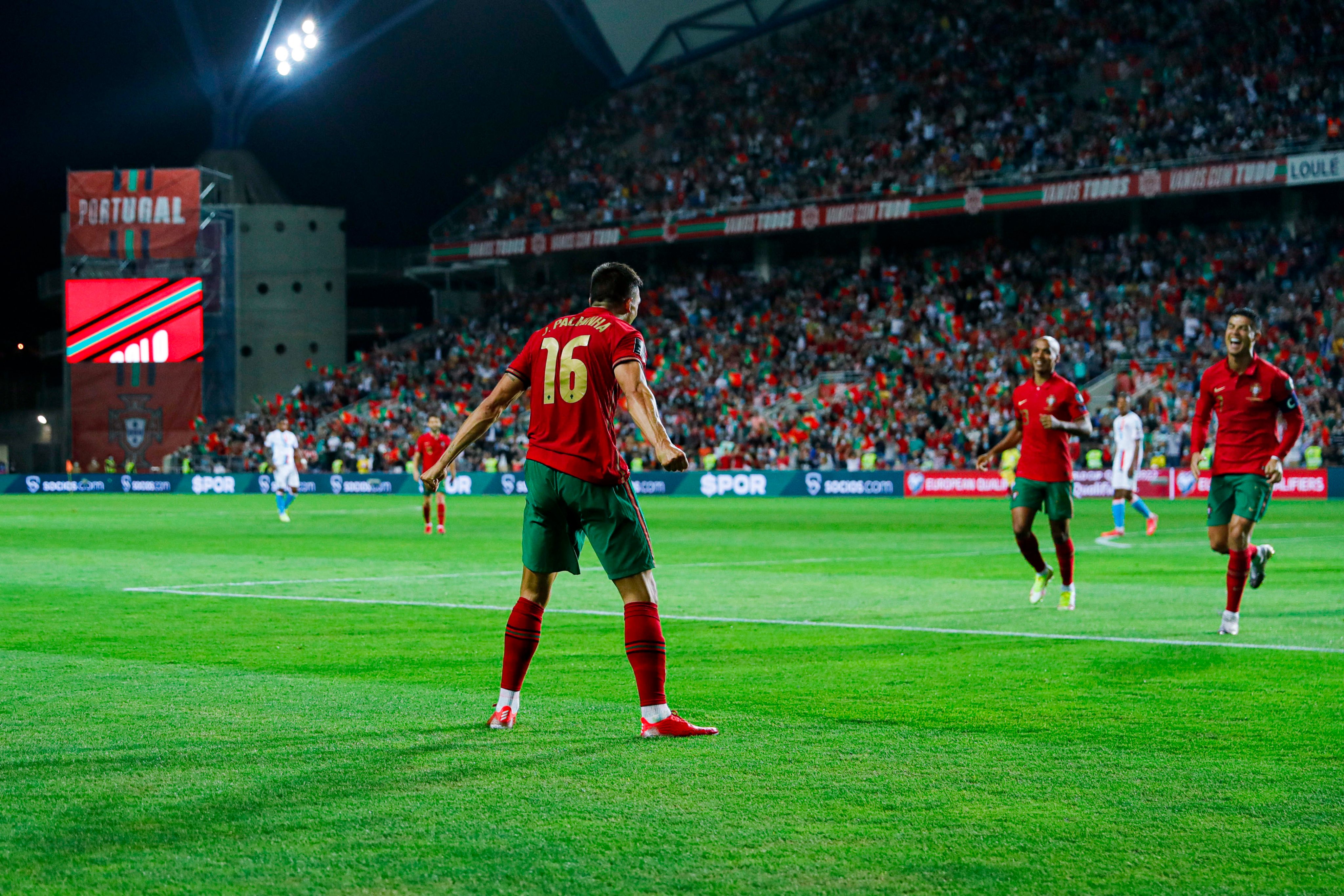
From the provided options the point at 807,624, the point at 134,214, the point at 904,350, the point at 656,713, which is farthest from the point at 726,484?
the point at 656,713

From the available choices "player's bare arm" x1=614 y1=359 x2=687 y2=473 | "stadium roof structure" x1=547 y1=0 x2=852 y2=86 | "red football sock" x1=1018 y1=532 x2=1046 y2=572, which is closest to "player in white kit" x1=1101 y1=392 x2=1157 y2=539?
"red football sock" x1=1018 y1=532 x2=1046 y2=572

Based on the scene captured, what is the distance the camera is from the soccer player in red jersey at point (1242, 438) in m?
11.1

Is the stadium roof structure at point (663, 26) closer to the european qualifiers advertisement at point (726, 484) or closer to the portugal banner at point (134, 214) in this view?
the portugal banner at point (134, 214)

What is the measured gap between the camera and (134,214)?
58.9 metres

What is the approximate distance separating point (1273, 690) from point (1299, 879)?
4.08 meters

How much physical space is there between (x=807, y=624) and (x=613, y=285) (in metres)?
5.40

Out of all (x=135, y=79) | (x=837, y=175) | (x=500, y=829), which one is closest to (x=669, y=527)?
(x=500, y=829)

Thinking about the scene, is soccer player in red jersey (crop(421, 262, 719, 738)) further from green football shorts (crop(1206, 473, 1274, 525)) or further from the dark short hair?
green football shorts (crop(1206, 473, 1274, 525))

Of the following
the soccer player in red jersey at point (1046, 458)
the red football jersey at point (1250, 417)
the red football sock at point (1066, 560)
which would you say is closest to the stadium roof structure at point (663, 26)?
the soccer player in red jersey at point (1046, 458)

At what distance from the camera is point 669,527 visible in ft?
92.0

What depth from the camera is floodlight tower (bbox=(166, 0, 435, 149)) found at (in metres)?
53.1

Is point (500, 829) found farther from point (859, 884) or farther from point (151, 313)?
point (151, 313)

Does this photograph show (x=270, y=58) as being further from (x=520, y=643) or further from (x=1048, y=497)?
(x=520, y=643)

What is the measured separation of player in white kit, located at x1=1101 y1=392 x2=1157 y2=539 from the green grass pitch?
8371mm
